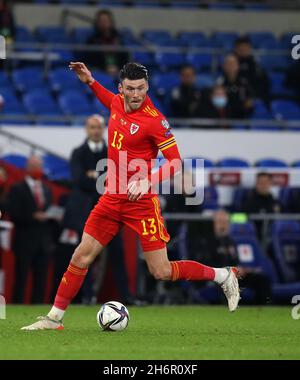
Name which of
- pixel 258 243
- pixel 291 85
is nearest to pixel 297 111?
pixel 291 85

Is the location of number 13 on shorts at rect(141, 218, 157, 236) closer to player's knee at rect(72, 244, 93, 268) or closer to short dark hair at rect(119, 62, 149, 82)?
player's knee at rect(72, 244, 93, 268)

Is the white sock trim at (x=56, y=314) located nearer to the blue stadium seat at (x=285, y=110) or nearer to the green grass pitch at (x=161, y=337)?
the green grass pitch at (x=161, y=337)

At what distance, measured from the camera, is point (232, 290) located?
35.4ft

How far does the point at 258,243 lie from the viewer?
17.6 meters

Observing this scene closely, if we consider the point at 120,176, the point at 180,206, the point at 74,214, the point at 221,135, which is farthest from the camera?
the point at 221,135

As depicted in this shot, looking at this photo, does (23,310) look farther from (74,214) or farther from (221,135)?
(221,135)

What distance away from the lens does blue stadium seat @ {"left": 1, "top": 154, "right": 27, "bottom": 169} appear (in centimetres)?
1775

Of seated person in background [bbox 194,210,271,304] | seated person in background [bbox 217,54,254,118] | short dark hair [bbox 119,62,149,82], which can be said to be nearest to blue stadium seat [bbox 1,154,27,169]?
seated person in background [bbox 194,210,271,304]

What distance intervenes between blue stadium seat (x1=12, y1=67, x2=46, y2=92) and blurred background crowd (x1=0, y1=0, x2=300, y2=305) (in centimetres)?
2

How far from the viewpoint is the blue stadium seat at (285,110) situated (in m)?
21.6

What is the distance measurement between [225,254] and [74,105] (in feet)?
15.7

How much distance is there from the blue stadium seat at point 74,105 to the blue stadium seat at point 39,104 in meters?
0.15
